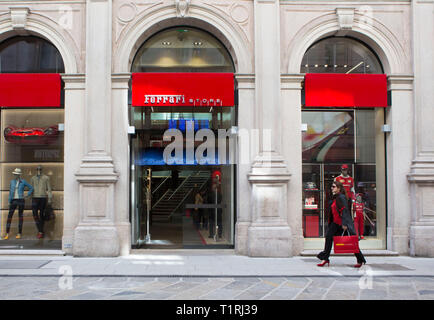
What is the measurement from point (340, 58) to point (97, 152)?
6968 mm

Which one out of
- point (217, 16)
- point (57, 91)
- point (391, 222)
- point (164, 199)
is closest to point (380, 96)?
point (391, 222)

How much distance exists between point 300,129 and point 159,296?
Result: 617 centimetres

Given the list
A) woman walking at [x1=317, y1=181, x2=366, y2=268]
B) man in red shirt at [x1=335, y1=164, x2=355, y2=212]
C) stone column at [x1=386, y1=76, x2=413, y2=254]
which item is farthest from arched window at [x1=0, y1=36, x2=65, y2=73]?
stone column at [x1=386, y1=76, x2=413, y2=254]

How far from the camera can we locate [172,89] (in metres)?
11.2

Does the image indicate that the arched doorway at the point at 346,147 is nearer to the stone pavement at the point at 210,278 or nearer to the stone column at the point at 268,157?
the stone column at the point at 268,157

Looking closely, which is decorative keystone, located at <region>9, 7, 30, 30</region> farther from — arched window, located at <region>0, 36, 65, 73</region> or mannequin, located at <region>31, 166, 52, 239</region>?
mannequin, located at <region>31, 166, 52, 239</region>

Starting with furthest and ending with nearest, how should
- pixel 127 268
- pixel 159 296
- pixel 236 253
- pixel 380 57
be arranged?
pixel 380 57
pixel 236 253
pixel 127 268
pixel 159 296

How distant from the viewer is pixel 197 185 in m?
11.6

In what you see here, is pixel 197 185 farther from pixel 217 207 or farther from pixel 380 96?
pixel 380 96

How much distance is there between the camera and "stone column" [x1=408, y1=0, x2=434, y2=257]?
10.8 meters

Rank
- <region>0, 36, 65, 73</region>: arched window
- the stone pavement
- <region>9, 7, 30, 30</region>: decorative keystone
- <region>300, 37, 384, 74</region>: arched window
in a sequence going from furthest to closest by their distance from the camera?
<region>300, 37, 384, 74</region>: arched window → <region>0, 36, 65, 73</region>: arched window → <region>9, 7, 30, 30</region>: decorative keystone → the stone pavement

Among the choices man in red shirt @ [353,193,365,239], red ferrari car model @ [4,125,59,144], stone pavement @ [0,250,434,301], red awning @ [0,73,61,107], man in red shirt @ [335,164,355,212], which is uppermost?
red awning @ [0,73,61,107]

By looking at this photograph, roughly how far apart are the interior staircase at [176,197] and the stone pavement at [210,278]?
3.69 feet

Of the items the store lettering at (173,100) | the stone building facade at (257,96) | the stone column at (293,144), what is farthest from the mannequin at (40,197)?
the stone column at (293,144)
